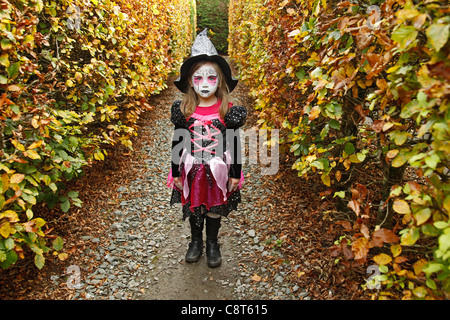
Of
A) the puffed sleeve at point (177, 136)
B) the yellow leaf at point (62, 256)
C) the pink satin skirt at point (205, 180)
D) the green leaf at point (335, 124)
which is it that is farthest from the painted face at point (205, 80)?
the yellow leaf at point (62, 256)

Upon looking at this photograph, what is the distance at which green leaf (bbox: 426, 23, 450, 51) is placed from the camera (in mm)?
1146

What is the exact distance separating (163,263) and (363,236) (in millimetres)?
1954

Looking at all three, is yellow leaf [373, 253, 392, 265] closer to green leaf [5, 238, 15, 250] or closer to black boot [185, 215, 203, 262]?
black boot [185, 215, 203, 262]

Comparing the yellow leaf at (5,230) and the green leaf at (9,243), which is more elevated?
the yellow leaf at (5,230)

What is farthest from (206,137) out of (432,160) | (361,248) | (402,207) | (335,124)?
(432,160)

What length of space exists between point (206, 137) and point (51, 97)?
1752 millimetres

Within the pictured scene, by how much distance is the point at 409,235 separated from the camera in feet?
4.74

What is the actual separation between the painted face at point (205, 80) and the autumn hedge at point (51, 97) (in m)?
1.23

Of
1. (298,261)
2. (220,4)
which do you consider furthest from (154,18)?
(220,4)

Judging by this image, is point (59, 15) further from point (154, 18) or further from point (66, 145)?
point (154, 18)

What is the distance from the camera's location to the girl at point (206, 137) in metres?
2.53

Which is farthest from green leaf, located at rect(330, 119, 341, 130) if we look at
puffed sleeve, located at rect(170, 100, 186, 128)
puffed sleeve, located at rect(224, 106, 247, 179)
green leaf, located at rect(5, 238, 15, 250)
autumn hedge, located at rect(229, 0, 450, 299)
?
green leaf, located at rect(5, 238, 15, 250)

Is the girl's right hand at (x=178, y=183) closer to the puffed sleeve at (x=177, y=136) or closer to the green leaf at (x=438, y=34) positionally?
the puffed sleeve at (x=177, y=136)

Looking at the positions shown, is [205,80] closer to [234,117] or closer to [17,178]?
[234,117]
